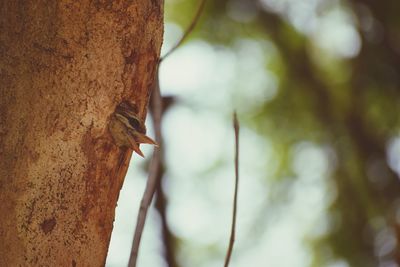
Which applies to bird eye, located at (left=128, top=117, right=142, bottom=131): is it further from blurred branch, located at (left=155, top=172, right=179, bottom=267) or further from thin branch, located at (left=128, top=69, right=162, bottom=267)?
blurred branch, located at (left=155, top=172, right=179, bottom=267)

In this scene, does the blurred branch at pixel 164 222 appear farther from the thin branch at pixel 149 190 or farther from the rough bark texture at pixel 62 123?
the rough bark texture at pixel 62 123

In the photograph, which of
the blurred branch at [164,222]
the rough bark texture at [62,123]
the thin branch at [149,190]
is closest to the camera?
the rough bark texture at [62,123]

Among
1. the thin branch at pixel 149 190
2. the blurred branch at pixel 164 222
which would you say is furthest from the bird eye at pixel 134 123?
the blurred branch at pixel 164 222

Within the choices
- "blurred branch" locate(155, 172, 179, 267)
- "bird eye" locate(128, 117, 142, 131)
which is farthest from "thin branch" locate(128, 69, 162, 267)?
"blurred branch" locate(155, 172, 179, 267)

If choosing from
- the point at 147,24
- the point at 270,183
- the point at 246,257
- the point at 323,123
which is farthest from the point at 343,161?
the point at 147,24

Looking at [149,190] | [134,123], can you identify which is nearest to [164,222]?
[149,190]

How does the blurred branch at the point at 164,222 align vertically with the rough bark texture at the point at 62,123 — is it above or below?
above

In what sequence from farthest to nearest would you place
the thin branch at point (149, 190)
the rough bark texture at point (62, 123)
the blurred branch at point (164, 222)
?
the blurred branch at point (164, 222)
the thin branch at point (149, 190)
the rough bark texture at point (62, 123)

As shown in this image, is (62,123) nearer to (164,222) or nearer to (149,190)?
(149,190)
